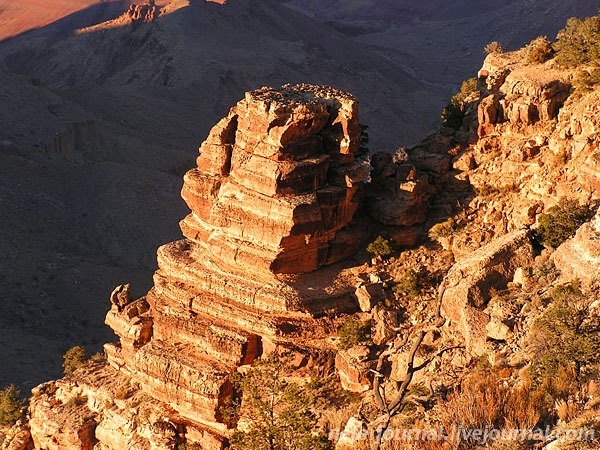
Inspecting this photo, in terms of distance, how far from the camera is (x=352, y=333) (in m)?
27.2

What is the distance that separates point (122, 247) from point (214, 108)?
184 feet

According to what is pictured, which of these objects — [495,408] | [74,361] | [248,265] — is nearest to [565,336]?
[495,408]

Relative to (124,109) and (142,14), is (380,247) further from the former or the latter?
(142,14)

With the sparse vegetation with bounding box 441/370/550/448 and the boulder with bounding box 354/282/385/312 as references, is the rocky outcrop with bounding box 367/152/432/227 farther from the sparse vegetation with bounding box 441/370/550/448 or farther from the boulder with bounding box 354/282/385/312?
the sparse vegetation with bounding box 441/370/550/448

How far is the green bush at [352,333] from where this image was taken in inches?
1065

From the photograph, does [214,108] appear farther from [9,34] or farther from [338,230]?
[338,230]

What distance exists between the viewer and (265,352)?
27.6 meters

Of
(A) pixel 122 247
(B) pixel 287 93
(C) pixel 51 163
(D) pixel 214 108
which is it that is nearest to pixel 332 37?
(D) pixel 214 108

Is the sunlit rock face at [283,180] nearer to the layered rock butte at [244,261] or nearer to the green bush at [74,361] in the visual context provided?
the layered rock butte at [244,261]

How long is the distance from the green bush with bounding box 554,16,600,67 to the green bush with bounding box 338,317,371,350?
11019 millimetres

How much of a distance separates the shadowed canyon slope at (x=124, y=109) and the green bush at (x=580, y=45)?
→ 3339cm

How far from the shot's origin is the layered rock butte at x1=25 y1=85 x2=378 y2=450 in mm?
27562

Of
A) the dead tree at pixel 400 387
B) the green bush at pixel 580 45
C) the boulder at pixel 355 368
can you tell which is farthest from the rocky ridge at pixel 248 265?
the green bush at pixel 580 45

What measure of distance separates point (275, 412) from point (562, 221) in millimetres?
9630
